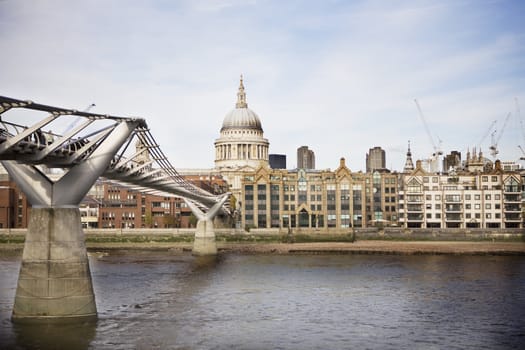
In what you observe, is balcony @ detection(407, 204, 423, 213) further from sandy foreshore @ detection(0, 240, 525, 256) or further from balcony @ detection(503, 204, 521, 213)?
sandy foreshore @ detection(0, 240, 525, 256)

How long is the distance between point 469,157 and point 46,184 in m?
162

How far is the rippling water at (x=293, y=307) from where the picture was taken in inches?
1741

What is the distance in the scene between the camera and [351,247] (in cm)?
11969

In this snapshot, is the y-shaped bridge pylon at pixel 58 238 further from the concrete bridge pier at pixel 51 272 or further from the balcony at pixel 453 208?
the balcony at pixel 453 208

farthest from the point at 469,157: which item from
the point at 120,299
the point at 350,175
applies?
the point at 120,299

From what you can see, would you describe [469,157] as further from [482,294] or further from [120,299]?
[120,299]

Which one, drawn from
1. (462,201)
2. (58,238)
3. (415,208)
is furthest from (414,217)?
(58,238)

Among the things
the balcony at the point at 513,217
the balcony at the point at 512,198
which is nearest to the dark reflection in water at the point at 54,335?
the balcony at the point at 513,217

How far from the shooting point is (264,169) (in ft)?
516

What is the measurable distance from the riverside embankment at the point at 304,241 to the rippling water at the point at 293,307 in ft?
76.9

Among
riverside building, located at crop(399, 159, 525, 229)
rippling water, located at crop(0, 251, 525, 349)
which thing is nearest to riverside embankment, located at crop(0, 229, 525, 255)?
riverside building, located at crop(399, 159, 525, 229)

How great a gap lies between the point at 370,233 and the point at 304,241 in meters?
12.2

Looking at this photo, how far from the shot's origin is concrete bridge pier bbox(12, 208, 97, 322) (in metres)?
46.1

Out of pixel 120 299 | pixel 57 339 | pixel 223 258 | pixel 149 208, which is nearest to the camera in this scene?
pixel 57 339
